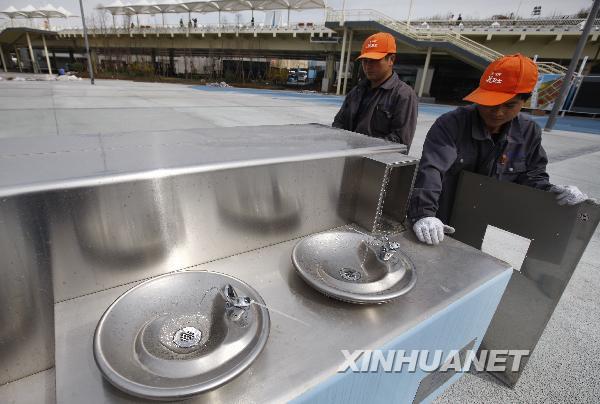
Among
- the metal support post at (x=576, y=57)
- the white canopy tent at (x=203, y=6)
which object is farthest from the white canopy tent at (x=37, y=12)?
the metal support post at (x=576, y=57)

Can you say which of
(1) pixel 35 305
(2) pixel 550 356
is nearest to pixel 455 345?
(2) pixel 550 356

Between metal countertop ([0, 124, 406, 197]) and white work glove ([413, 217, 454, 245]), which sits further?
white work glove ([413, 217, 454, 245])

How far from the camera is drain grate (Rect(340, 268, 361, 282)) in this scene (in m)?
1.22

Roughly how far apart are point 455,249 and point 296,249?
2.78 feet

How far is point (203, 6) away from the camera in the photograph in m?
33.4

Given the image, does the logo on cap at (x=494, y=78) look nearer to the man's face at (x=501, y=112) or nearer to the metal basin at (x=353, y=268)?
the man's face at (x=501, y=112)

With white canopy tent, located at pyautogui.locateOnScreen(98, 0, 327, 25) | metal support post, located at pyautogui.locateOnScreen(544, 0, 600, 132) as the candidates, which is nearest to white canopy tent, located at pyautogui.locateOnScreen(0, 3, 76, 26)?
white canopy tent, located at pyautogui.locateOnScreen(98, 0, 327, 25)

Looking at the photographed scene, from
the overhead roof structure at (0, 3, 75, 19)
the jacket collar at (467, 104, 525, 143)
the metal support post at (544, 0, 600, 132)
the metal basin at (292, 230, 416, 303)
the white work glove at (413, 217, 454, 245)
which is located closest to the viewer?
the metal basin at (292, 230, 416, 303)

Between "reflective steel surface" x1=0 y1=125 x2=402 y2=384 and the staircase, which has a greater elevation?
the staircase

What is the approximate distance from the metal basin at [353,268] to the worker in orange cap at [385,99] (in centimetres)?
139

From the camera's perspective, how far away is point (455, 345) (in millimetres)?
1317

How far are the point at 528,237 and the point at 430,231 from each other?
1.92ft

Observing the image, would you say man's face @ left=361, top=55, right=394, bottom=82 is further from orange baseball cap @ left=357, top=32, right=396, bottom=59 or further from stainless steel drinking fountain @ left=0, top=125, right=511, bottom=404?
stainless steel drinking fountain @ left=0, top=125, right=511, bottom=404

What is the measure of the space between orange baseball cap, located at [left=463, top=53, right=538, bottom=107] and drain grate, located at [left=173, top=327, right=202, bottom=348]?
63.8 inches
